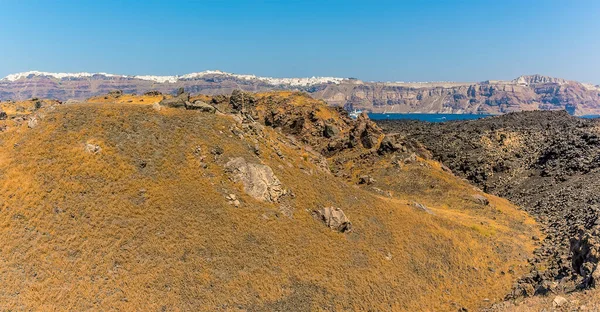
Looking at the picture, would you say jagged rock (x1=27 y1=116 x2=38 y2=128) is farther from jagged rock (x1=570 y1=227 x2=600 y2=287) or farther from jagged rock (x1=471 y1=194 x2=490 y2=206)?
jagged rock (x1=471 y1=194 x2=490 y2=206)

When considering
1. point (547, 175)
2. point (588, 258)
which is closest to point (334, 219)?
point (588, 258)

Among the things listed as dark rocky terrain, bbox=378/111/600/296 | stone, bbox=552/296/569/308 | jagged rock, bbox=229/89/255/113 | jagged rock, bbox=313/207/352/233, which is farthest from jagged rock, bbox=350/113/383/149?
stone, bbox=552/296/569/308

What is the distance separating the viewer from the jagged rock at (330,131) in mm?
74062

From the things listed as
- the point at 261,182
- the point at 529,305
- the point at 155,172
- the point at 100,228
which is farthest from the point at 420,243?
the point at 100,228

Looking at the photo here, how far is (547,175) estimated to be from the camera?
6162 cm

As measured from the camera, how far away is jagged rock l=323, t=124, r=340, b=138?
243 ft

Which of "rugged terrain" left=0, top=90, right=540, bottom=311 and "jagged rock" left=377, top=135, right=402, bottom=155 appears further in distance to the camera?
"jagged rock" left=377, top=135, right=402, bottom=155

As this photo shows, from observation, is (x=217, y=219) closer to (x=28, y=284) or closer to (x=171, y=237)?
(x=171, y=237)

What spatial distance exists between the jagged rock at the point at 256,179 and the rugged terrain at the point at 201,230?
0.32 feet

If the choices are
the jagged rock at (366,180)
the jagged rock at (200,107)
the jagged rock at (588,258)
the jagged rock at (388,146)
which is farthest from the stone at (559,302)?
the jagged rock at (388,146)

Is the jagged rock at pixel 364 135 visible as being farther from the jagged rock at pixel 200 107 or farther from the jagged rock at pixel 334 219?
the jagged rock at pixel 200 107

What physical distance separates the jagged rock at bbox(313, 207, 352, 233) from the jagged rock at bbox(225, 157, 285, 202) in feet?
12.1

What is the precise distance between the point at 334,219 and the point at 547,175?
175ft

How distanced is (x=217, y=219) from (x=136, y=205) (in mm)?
5357
